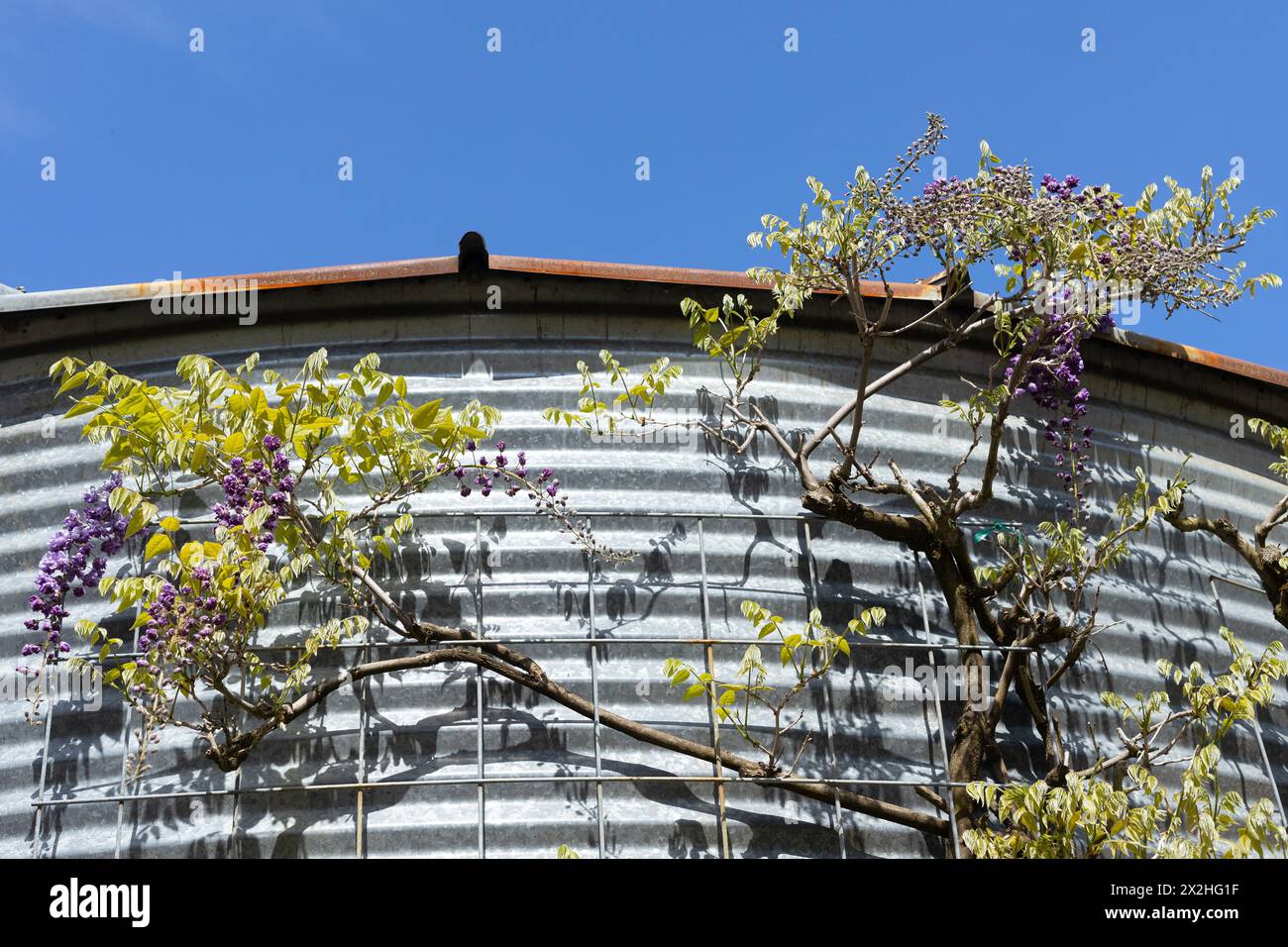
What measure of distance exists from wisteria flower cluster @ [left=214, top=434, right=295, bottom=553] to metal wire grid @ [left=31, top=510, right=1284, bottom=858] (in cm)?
61

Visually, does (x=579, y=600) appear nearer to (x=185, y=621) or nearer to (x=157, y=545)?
(x=185, y=621)

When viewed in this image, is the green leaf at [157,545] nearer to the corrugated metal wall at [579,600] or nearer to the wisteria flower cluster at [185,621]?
the wisteria flower cluster at [185,621]

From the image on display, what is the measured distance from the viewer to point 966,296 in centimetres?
704

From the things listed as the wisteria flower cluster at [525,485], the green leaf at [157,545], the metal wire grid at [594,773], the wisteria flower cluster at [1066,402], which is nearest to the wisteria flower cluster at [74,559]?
the metal wire grid at [594,773]

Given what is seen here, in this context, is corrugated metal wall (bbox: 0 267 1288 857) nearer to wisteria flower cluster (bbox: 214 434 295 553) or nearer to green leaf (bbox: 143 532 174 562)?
wisteria flower cluster (bbox: 214 434 295 553)

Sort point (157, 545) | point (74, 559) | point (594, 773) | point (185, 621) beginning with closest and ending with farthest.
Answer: point (185, 621) < point (157, 545) < point (594, 773) < point (74, 559)

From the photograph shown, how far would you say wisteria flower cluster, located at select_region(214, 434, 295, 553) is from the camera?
18.8 feet

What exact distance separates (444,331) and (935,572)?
9.13 feet

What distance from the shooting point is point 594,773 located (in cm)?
591

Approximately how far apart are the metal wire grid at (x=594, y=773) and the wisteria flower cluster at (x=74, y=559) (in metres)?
0.40

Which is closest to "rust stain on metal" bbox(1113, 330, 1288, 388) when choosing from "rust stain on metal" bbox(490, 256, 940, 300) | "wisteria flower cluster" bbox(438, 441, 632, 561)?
"rust stain on metal" bbox(490, 256, 940, 300)

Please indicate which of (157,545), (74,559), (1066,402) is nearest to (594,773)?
(157,545)

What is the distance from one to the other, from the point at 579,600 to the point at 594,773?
33.2 inches
